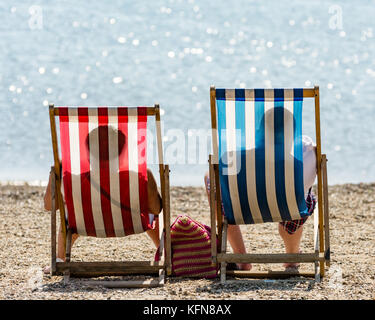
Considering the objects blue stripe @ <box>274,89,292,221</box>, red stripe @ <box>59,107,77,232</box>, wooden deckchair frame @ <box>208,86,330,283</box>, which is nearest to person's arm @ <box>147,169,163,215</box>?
wooden deckchair frame @ <box>208,86,330,283</box>

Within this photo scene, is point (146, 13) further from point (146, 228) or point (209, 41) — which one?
point (146, 228)

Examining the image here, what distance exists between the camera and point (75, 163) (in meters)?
4.11

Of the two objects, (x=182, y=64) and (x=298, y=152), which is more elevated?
(x=182, y=64)

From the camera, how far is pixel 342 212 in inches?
253

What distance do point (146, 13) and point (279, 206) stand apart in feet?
49.3

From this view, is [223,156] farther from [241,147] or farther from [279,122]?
[279,122]

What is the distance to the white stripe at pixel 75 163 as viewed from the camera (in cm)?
407

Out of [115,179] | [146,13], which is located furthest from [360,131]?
[115,179]

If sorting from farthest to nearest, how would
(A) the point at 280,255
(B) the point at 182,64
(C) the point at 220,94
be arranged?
(B) the point at 182,64 < (A) the point at 280,255 < (C) the point at 220,94

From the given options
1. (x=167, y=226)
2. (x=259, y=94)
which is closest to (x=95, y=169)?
(x=167, y=226)

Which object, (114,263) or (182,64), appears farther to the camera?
(182,64)

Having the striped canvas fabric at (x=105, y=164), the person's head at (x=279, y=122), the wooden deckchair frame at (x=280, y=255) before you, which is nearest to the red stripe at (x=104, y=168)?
the striped canvas fabric at (x=105, y=164)

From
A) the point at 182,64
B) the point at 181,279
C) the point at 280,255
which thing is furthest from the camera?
the point at 182,64

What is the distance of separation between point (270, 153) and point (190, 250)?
72cm
